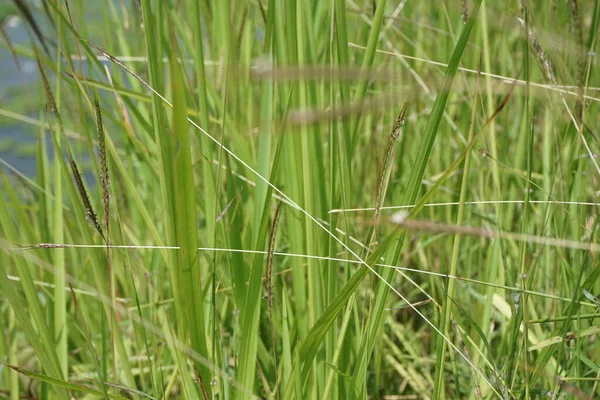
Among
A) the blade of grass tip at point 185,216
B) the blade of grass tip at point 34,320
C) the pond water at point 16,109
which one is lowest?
the pond water at point 16,109

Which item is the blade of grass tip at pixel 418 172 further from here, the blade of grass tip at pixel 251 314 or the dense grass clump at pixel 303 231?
the blade of grass tip at pixel 251 314

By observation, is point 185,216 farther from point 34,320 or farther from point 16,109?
point 16,109

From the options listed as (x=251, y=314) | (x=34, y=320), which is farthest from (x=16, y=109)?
(x=251, y=314)

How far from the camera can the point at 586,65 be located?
29.2 inches

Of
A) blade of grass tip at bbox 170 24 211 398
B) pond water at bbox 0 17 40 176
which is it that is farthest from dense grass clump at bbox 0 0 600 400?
pond water at bbox 0 17 40 176

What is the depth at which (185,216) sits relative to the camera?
543 millimetres

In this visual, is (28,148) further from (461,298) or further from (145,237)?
(461,298)

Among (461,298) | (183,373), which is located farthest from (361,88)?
(461,298)

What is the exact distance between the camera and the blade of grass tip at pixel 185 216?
1.56ft

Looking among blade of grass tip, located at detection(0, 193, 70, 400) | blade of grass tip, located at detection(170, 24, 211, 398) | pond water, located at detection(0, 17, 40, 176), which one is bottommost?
pond water, located at detection(0, 17, 40, 176)

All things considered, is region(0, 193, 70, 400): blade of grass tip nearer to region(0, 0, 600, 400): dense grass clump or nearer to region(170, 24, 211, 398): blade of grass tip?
region(0, 0, 600, 400): dense grass clump

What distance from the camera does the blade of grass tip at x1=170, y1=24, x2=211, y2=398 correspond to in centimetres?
48

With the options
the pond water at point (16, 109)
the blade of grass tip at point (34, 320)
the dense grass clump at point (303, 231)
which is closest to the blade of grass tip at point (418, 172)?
the dense grass clump at point (303, 231)

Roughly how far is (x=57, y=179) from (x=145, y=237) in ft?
1.66
